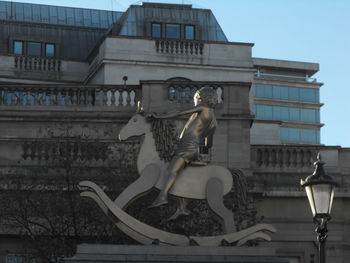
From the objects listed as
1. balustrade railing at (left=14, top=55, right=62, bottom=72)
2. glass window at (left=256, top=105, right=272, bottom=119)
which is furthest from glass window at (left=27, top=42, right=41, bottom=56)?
glass window at (left=256, top=105, right=272, bottom=119)

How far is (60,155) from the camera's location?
105ft

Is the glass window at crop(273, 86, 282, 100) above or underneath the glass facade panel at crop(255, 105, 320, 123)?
above

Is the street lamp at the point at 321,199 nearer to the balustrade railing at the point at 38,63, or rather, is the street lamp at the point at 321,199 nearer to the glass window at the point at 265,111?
the balustrade railing at the point at 38,63

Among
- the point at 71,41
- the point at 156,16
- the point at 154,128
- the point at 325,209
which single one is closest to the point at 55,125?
the point at 154,128

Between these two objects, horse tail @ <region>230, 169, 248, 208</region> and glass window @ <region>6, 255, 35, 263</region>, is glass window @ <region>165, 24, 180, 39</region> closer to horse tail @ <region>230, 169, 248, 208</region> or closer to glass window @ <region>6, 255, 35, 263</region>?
glass window @ <region>6, 255, 35, 263</region>

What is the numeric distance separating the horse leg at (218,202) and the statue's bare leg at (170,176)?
0.65 m

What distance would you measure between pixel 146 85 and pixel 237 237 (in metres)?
12.4

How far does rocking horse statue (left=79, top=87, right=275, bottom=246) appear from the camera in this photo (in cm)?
2359

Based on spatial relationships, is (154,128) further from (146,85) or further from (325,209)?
(146,85)

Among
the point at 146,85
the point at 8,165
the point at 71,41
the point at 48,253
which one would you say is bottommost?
the point at 48,253

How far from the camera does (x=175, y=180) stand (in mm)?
23688

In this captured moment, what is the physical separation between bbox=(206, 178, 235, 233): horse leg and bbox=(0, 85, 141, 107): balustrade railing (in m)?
12.2

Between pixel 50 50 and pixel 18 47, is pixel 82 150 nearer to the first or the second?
pixel 18 47

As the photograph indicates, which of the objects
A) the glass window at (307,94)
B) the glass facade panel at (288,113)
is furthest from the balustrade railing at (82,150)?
the glass window at (307,94)
